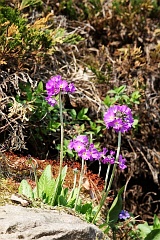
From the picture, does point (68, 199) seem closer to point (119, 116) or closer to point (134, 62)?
point (119, 116)

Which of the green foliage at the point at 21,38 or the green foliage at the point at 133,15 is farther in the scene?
the green foliage at the point at 133,15

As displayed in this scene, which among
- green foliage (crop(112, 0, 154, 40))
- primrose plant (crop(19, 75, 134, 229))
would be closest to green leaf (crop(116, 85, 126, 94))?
green foliage (crop(112, 0, 154, 40))

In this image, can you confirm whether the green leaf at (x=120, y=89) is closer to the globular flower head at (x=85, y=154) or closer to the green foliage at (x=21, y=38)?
the green foliage at (x=21, y=38)

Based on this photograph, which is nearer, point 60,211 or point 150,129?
point 60,211

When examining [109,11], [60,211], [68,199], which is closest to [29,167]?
[68,199]

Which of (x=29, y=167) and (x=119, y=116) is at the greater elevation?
(x=119, y=116)

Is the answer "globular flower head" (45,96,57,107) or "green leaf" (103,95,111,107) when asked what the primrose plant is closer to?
"globular flower head" (45,96,57,107)

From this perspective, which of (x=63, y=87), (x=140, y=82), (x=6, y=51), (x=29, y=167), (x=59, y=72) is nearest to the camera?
(x=63, y=87)

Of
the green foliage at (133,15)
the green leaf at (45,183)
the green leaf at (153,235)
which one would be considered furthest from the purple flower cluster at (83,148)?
the green foliage at (133,15)
